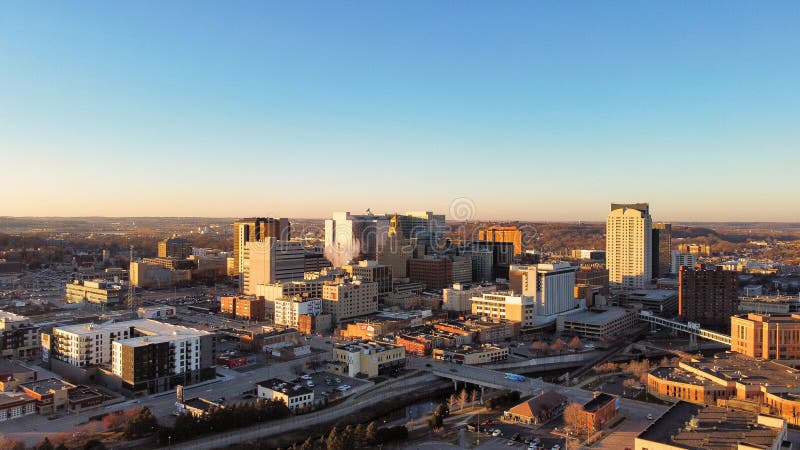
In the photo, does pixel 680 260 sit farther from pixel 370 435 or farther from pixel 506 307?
pixel 370 435

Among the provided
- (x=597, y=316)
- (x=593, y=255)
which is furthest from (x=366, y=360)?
(x=593, y=255)

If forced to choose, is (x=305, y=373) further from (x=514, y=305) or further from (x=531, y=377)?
(x=514, y=305)

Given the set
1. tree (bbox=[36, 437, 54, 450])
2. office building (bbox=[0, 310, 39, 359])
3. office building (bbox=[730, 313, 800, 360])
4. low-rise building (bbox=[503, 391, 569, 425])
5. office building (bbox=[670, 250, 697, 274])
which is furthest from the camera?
office building (bbox=[670, 250, 697, 274])

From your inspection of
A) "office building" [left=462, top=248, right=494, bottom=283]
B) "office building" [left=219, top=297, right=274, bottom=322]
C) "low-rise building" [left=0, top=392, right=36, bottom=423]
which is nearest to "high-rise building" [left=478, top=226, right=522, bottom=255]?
"office building" [left=462, top=248, right=494, bottom=283]

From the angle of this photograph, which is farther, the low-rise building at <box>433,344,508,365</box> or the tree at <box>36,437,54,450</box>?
the low-rise building at <box>433,344,508,365</box>

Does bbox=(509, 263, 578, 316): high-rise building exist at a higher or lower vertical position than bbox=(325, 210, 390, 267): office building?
lower

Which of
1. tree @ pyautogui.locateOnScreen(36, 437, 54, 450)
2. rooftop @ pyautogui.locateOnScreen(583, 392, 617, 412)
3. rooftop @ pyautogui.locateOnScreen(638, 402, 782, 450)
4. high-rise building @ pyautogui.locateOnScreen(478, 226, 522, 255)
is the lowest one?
tree @ pyautogui.locateOnScreen(36, 437, 54, 450)

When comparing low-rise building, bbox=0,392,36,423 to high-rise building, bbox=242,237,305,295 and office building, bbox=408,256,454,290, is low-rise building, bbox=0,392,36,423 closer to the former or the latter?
high-rise building, bbox=242,237,305,295
